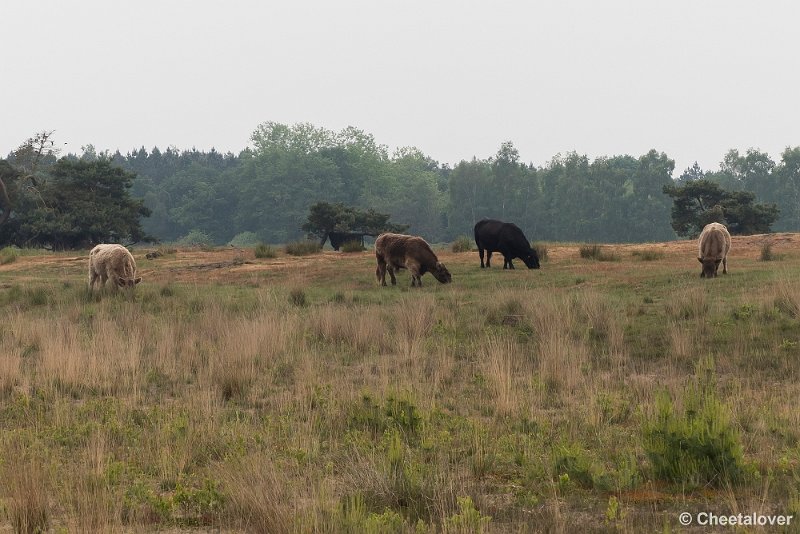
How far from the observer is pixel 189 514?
16.3ft

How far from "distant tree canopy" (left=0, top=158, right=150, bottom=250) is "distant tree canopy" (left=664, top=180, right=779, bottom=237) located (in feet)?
106

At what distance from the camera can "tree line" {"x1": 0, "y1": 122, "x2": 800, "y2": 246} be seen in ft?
299

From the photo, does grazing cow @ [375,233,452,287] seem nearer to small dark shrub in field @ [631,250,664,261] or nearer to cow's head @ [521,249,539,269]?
cow's head @ [521,249,539,269]

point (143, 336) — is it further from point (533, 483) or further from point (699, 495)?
point (699, 495)

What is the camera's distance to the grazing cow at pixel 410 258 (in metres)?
20.9

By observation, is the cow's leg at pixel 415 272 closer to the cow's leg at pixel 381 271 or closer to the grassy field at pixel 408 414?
the cow's leg at pixel 381 271

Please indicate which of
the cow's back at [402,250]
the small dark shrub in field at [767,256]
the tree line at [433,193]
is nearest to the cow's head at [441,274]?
the cow's back at [402,250]

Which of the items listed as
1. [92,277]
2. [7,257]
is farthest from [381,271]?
[7,257]

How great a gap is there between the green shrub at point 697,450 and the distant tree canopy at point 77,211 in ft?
144

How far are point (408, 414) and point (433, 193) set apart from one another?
95084mm

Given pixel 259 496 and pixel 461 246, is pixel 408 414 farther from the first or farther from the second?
pixel 461 246

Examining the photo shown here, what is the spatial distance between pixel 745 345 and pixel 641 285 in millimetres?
7726

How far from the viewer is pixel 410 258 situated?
20938mm

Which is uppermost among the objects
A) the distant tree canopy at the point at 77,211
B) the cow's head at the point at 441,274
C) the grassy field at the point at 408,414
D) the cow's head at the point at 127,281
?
the distant tree canopy at the point at 77,211
